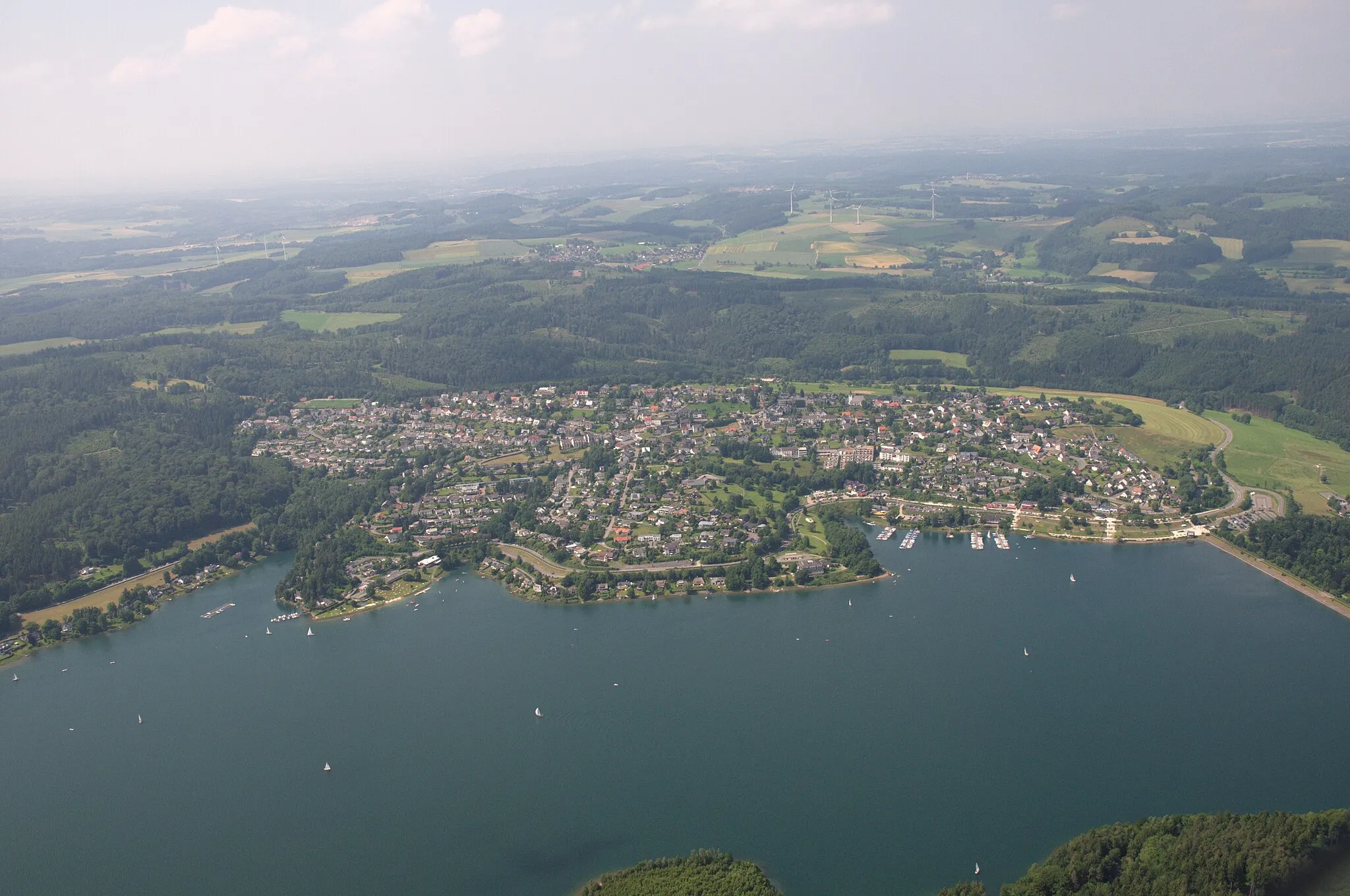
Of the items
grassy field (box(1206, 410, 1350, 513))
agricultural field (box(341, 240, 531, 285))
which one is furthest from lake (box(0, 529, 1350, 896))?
agricultural field (box(341, 240, 531, 285))

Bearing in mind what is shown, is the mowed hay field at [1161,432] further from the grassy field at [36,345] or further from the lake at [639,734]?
the grassy field at [36,345]

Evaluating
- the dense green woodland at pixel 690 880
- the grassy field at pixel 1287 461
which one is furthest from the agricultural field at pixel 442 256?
the dense green woodland at pixel 690 880

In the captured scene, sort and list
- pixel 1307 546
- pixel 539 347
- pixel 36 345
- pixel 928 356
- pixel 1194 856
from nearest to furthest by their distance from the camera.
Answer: pixel 1194 856 < pixel 1307 546 < pixel 928 356 < pixel 539 347 < pixel 36 345

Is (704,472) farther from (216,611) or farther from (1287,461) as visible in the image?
(1287,461)

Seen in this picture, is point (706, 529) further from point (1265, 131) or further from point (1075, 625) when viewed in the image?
point (1265, 131)

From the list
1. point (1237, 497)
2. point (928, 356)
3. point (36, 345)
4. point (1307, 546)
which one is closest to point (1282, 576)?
point (1307, 546)

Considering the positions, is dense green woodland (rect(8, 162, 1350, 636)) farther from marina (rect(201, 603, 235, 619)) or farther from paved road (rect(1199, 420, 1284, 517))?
marina (rect(201, 603, 235, 619))
